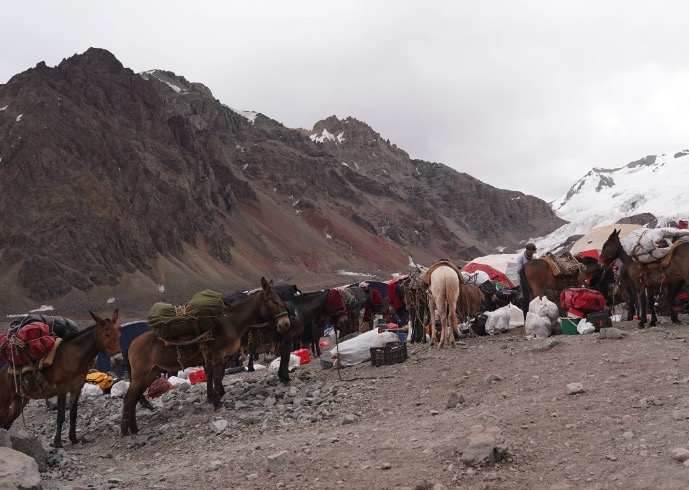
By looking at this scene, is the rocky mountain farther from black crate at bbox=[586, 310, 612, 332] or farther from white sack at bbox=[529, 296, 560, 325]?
black crate at bbox=[586, 310, 612, 332]

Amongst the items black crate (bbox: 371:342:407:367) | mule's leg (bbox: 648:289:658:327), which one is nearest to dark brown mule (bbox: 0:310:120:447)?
black crate (bbox: 371:342:407:367)

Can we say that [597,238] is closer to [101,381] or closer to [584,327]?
[584,327]

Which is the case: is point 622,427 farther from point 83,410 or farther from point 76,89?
point 76,89

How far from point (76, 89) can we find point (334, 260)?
176 ft

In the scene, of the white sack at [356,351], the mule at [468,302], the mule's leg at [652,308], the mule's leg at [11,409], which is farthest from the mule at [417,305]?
the mule's leg at [11,409]

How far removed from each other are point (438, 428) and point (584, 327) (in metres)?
6.58

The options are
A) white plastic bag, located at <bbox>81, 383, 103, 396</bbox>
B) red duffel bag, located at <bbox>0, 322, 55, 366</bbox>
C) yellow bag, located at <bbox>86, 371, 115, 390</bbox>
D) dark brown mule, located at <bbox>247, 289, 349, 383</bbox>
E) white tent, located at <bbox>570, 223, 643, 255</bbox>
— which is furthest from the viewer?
white tent, located at <bbox>570, 223, 643, 255</bbox>

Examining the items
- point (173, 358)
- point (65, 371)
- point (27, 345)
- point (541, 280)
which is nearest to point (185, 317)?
point (173, 358)

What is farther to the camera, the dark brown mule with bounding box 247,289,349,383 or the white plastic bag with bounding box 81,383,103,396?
the white plastic bag with bounding box 81,383,103,396

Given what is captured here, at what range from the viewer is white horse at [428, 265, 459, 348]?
527 inches

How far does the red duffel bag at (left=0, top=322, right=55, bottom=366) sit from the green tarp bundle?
159 centimetres

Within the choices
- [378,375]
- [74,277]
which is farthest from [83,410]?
[74,277]

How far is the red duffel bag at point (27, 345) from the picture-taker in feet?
29.3

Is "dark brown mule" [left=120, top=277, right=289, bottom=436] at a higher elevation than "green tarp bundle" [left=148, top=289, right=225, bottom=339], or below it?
below
